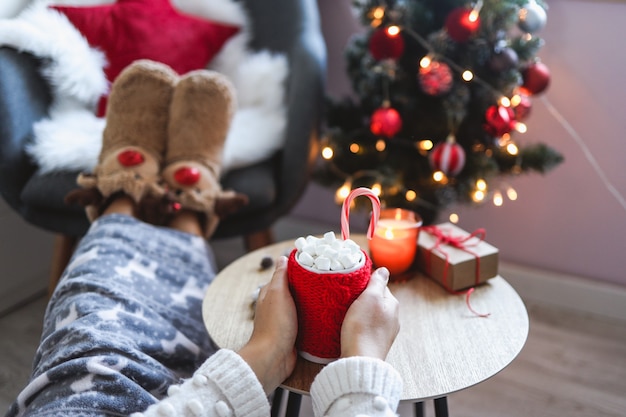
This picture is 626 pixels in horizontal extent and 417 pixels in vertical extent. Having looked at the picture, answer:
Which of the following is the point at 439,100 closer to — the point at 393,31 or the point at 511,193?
the point at 393,31

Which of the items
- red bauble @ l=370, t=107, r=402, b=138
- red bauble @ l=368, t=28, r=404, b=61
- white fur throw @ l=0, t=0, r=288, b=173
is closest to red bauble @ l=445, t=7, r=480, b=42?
red bauble @ l=368, t=28, r=404, b=61

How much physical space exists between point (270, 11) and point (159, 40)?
1.04 ft

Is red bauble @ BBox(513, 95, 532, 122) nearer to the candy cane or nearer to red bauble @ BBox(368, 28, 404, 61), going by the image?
red bauble @ BBox(368, 28, 404, 61)

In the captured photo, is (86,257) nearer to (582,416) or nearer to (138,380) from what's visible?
(138,380)

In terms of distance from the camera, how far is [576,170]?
65.2 inches

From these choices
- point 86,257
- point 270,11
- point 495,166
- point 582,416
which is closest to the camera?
point 86,257

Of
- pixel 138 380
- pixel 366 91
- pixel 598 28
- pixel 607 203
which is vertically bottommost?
pixel 607 203

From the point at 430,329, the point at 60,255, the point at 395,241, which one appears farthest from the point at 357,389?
the point at 60,255

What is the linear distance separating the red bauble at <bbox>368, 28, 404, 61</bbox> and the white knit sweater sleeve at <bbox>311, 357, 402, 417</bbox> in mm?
860

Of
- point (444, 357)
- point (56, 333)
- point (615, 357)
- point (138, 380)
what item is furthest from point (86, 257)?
point (615, 357)

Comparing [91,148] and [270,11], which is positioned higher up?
[270,11]

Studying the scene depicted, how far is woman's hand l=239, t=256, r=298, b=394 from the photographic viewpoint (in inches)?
29.6

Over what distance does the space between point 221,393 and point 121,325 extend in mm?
260

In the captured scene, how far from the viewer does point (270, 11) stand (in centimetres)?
172
